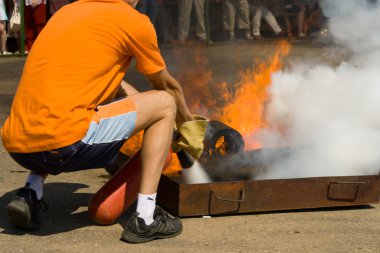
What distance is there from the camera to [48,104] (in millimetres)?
3771

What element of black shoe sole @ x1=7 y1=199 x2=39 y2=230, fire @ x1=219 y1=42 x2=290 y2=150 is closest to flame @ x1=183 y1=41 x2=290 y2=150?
fire @ x1=219 y1=42 x2=290 y2=150

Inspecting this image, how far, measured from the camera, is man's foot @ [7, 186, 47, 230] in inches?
158

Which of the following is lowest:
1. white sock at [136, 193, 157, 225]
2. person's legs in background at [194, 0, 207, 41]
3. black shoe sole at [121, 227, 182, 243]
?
person's legs in background at [194, 0, 207, 41]

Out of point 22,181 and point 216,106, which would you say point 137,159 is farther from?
point 216,106

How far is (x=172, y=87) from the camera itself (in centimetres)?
416

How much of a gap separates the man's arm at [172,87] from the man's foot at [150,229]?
22.6 inches

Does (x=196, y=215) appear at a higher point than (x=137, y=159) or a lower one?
lower

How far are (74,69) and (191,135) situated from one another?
806 mm

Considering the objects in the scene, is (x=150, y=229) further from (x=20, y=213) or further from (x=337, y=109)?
(x=337, y=109)

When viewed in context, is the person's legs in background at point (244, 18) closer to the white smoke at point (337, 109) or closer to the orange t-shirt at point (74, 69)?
the white smoke at point (337, 109)

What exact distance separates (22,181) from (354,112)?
2260mm

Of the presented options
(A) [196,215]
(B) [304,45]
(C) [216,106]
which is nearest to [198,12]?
(B) [304,45]

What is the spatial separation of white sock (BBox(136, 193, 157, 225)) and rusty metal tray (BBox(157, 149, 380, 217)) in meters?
0.26

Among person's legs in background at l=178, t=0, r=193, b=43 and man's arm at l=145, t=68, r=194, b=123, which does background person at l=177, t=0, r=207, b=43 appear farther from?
man's arm at l=145, t=68, r=194, b=123
